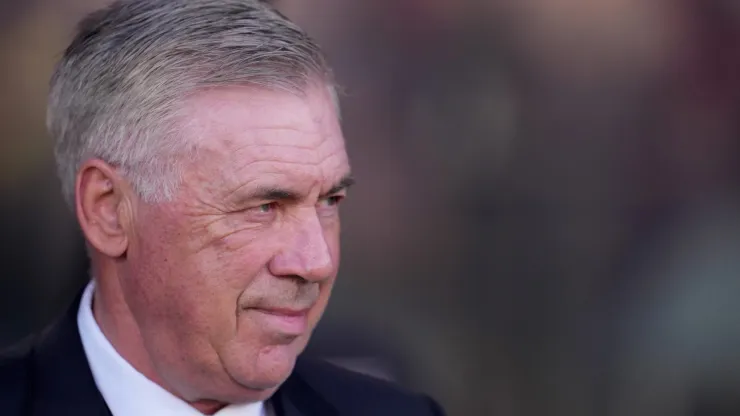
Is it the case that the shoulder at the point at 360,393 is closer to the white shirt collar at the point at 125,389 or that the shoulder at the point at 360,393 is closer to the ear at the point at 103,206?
the white shirt collar at the point at 125,389

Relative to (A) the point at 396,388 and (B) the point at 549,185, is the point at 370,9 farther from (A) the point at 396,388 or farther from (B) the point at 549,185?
(A) the point at 396,388

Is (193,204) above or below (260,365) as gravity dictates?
above

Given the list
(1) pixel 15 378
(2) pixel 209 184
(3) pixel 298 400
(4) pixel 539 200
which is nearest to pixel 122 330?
(1) pixel 15 378

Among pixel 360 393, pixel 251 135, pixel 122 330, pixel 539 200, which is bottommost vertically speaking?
pixel 360 393

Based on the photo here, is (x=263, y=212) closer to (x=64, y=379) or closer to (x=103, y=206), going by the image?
(x=103, y=206)

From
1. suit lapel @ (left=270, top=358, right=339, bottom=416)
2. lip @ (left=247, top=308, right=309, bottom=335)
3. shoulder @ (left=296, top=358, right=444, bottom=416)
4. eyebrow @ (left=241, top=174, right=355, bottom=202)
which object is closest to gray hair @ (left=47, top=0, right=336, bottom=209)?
eyebrow @ (left=241, top=174, right=355, bottom=202)

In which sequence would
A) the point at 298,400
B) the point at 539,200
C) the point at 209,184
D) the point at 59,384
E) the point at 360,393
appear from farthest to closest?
the point at 539,200, the point at 360,393, the point at 298,400, the point at 59,384, the point at 209,184

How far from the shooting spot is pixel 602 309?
2.54 m

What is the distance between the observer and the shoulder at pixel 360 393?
7.09 ft

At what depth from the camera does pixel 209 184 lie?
1.67m

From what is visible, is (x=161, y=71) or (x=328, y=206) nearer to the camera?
(x=161, y=71)

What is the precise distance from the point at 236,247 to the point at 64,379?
0.41 m

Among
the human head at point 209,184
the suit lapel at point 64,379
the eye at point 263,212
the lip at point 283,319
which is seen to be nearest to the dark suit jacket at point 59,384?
the suit lapel at point 64,379

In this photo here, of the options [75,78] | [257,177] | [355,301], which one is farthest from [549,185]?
[75,78]
